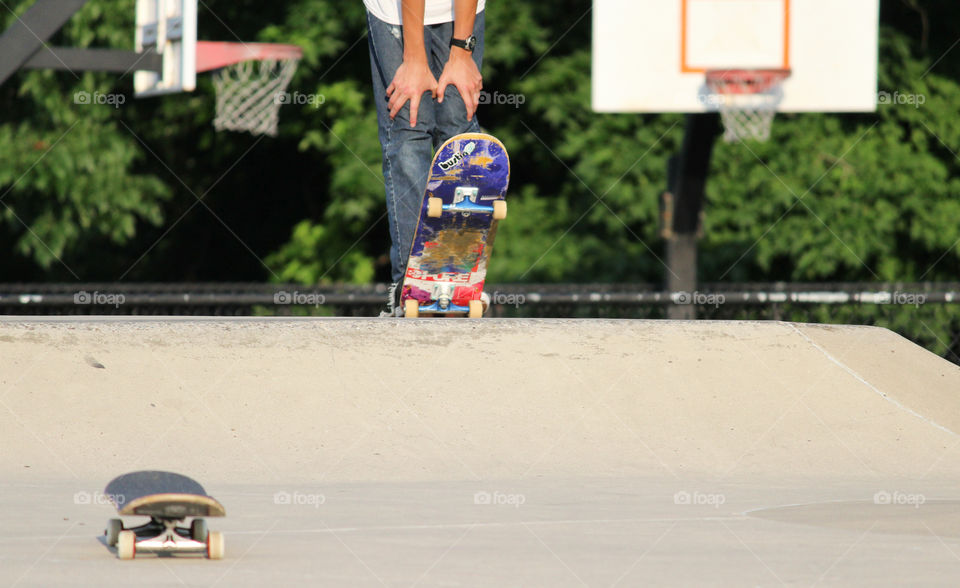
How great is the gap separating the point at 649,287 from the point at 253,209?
348 inches

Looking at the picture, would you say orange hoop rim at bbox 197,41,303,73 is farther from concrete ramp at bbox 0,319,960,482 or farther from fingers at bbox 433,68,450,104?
concrete ramp at bbox 0,319,960,482

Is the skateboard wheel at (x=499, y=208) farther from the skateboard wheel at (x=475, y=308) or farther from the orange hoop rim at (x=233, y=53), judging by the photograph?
the orange hoop rim at (x=233, y=53)

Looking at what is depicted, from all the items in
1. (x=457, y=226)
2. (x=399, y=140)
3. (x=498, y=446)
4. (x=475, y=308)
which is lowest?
(x=498, y=446)

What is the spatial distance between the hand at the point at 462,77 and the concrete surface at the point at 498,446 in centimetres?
110

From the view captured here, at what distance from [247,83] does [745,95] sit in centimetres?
519

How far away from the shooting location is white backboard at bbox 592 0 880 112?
35.1ft

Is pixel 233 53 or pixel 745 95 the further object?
pixel 233 53

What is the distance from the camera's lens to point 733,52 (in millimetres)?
10641

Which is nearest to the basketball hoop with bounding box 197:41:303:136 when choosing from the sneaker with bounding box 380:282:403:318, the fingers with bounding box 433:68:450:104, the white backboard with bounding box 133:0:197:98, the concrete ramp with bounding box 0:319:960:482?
the white backboard with bounding box 133:0:197:98

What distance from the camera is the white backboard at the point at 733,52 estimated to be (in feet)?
35.1

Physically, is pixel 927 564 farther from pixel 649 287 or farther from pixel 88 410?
pixel 649 287

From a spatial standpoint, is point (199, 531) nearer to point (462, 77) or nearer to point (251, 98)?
point (462, 77)

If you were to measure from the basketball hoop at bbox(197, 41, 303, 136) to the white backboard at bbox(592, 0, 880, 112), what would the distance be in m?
3.07

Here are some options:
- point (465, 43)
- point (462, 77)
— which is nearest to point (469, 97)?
point (462, 77)
